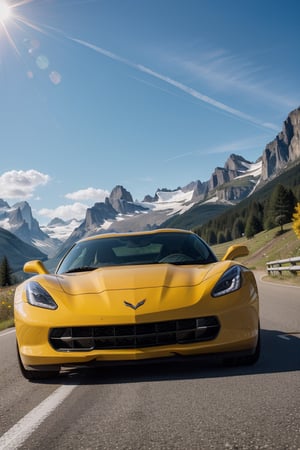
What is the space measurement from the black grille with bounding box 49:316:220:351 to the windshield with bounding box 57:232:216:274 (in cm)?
163

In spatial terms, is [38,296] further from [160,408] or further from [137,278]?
[160,408]

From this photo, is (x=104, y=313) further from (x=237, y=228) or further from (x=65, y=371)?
(x=237, y=228)

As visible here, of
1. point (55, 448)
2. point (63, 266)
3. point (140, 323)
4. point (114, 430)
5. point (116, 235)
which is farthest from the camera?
point (116, 235)

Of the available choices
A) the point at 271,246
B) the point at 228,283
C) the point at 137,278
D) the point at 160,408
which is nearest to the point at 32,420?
the point at 160,408

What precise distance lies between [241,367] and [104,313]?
55.2 inches

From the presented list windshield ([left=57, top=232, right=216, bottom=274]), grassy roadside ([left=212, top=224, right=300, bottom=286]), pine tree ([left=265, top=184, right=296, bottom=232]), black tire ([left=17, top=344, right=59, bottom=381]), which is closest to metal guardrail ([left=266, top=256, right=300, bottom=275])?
windshield ([left=57, top=232, right=216, bottom=274])

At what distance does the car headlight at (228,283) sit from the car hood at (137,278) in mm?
118

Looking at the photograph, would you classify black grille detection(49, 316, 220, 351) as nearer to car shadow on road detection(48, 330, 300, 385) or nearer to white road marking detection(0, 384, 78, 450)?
car shadow on road detection(48, 330, 300, 385)

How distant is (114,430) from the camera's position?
2.87 metres

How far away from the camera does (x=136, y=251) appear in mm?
6512

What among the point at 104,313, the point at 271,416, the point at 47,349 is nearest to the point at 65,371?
the point at 47,349

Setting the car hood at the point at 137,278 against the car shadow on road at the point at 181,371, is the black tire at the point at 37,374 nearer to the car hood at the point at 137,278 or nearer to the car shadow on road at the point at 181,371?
the car shadow on road at the point at 181,371

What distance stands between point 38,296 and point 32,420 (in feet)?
5.07

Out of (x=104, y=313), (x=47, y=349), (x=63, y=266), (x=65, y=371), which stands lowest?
(x=65, y=371)
